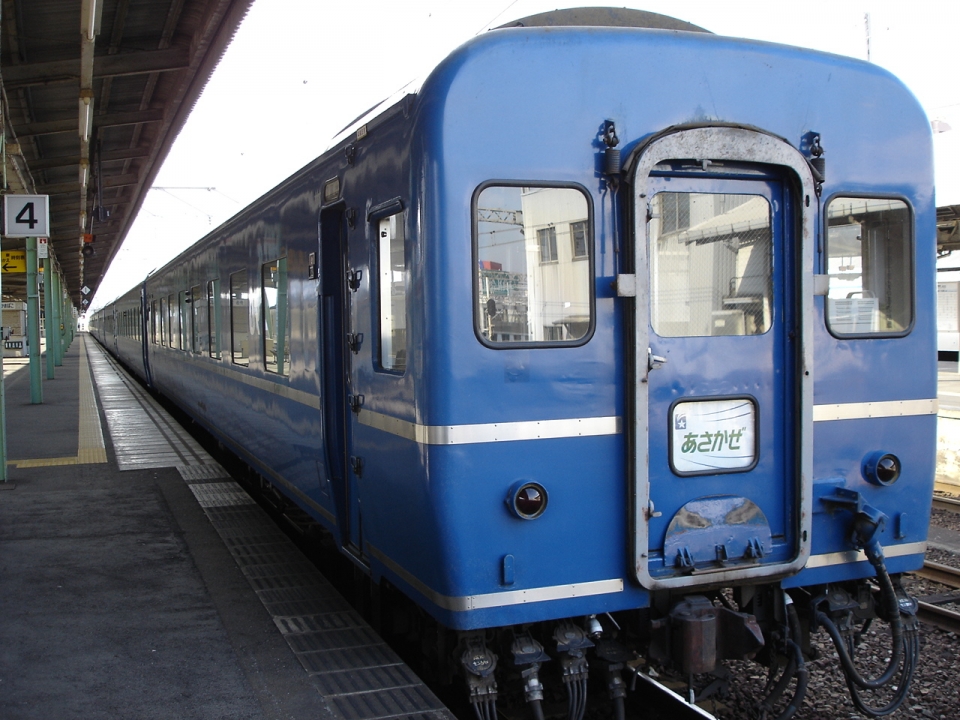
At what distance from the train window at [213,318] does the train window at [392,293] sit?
5.49m

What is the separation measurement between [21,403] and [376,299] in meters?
16.7

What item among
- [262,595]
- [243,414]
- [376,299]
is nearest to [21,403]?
[243,414]

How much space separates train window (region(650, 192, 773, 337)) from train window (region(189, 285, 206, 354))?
302 inches

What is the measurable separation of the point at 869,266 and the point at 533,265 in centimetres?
166

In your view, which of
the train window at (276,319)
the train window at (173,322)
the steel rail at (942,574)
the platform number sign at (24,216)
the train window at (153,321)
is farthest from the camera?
the train window at (153,321)

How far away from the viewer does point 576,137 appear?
3.67 metres

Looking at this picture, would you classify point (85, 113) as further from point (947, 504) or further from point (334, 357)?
point (947, 504)

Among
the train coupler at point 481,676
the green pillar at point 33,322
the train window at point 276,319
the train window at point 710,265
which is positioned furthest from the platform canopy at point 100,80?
the train coupler at point 481,676

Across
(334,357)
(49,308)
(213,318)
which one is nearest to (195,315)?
(213,318)

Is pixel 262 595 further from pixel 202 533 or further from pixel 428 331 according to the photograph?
pixel 428 331

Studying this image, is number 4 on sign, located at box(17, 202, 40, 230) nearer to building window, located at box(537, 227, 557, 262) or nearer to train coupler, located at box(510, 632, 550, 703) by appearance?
building window, located at box(537, 227, 557, 262)

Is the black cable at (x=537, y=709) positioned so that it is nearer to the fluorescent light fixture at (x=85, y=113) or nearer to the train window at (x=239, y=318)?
the train window at (x=239, y=318)

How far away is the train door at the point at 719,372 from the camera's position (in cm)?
373

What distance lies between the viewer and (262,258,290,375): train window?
6.09m
